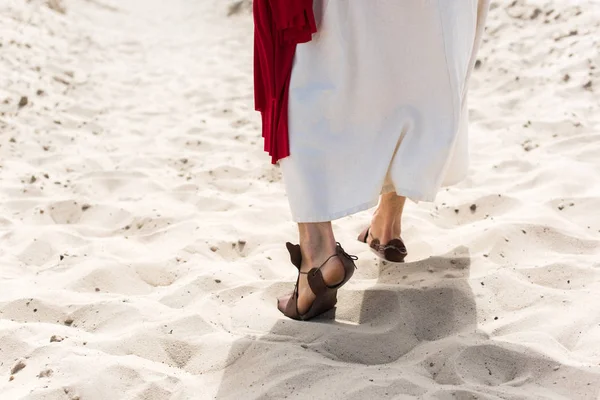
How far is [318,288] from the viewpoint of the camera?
1.98 metres

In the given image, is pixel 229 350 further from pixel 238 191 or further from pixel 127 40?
pixel 127 40

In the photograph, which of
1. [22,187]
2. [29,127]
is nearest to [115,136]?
[29,127]

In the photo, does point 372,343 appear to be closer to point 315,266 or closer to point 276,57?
point 315,266

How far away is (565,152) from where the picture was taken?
3.26 meters

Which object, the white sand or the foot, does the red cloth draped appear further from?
the white sand

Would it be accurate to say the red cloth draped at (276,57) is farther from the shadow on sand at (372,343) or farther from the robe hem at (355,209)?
the shadow on sand at (372,343)

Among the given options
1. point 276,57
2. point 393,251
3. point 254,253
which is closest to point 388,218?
point 393,251

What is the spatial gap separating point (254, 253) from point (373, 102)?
99 cm

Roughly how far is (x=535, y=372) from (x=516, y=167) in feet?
5.68

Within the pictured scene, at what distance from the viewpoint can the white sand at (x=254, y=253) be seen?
68.2 inches

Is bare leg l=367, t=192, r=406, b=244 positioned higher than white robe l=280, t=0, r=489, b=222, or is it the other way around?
white robe l=280, t=0, r=489, b=222

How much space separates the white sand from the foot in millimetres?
76

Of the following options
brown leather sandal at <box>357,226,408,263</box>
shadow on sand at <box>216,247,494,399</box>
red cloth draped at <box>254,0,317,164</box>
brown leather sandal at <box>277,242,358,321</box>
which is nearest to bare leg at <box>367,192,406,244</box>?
brown leather sandal at <box>357,226,408,263</box>

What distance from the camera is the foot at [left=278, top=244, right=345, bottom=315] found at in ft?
6.43
